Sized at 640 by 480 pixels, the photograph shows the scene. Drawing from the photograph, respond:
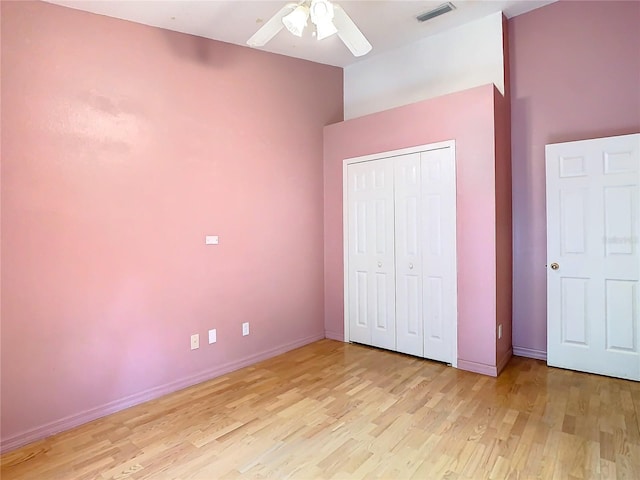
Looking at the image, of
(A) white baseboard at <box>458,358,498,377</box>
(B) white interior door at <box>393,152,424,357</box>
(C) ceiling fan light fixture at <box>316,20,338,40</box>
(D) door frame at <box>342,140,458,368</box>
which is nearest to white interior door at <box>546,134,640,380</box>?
(A) white baseboard at <box>458,358,498,377</box>

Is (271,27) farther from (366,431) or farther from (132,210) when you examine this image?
(366,431)

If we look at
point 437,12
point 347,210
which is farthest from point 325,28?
point 347,210

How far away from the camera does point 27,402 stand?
7.23 feet

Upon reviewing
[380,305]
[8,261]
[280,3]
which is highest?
[280,3]

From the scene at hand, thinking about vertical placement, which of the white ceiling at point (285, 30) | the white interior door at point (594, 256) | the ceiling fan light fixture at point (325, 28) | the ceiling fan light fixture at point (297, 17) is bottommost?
the white interior door at point (594, 256)

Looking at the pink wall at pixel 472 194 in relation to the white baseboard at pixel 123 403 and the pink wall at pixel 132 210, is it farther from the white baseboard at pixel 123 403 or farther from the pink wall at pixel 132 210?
the white baseboard at pixel 123 403

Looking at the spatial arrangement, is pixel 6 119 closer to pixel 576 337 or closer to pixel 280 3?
pixel 280 3

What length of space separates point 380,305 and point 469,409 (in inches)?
54.7

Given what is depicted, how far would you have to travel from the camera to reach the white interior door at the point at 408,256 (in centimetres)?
338

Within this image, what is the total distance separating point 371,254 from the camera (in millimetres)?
3740

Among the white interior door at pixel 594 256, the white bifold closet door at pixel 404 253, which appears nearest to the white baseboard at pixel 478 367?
the white bifold closet door at pixel 404 253

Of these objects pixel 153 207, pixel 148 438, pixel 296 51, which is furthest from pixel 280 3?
pixel 148 438

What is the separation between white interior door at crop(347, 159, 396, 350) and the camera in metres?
3.59

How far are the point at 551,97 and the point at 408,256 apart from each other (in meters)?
1.94
